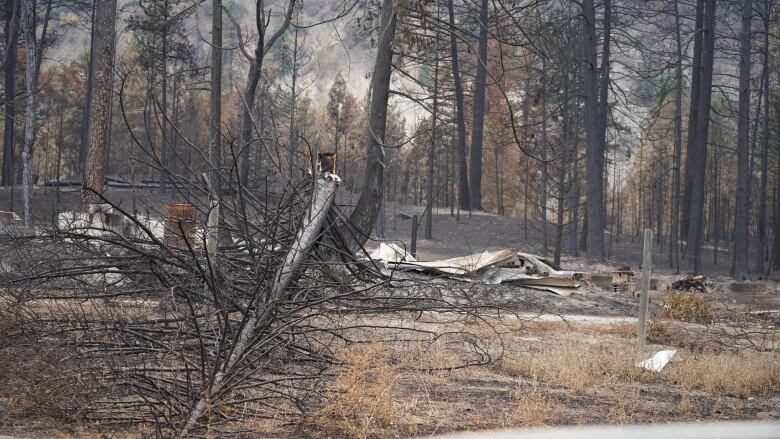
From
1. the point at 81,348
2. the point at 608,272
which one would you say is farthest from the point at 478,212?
the point at 81,348

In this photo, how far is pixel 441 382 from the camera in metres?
7.32

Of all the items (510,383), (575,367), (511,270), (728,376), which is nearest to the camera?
(510,383)

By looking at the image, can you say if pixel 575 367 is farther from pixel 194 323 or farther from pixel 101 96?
pixel 101 96

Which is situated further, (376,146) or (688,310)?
(376,146)

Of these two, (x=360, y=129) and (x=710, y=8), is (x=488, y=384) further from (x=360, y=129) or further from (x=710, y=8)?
(x=360, y=129)

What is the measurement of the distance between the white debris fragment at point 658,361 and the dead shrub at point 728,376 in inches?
6.1

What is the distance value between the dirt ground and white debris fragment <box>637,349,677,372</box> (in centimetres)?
10

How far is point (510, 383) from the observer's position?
7539 millimetres

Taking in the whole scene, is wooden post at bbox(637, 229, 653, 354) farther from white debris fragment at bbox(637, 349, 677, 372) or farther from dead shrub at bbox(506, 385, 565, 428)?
dead shrub at bbox(506, 385, 565, 428)

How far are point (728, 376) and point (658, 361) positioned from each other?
107cm

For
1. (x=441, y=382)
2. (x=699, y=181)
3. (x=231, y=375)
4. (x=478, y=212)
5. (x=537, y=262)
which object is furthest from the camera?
(x=478, y=212)

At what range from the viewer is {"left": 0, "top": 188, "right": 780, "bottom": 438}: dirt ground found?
18.1ft

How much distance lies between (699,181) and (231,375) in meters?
27.8

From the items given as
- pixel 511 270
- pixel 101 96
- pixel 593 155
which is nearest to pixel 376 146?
pixel 511 270
